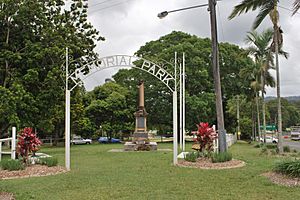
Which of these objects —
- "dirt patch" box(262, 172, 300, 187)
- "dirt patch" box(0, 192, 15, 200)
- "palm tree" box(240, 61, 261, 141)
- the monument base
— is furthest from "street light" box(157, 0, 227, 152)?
"palm tree" box(240, 61, 261, 141)

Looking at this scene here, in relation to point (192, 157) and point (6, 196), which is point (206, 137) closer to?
point (192, 157)

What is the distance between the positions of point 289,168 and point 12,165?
844 centimetres

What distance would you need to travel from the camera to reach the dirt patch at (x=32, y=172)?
1124 centimetres

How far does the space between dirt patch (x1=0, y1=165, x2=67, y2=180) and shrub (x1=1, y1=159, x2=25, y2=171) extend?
0.15 metres

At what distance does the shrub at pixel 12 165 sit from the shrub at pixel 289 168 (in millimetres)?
7996

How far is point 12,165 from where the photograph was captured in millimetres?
11672

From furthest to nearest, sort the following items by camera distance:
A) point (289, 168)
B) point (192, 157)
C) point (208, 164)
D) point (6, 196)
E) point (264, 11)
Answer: point (264, 11), point (192, 157), point (208, 164), point (289, 168), point (6, 196)

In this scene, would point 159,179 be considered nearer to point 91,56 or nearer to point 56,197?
point 56,197

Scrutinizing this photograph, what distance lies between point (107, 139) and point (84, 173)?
34.4 metres

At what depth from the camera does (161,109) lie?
1463 inches

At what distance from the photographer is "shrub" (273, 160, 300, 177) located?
30.2 feet

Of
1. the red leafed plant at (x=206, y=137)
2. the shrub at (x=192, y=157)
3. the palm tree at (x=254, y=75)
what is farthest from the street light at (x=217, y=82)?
the palm tree at (x=254, y=75)

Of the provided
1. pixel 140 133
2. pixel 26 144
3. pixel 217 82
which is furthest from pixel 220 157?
pixel 140 133

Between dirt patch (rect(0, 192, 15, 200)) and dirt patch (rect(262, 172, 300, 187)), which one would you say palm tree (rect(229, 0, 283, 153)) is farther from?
dirt patch (rect(0, 192, 15, 200))
